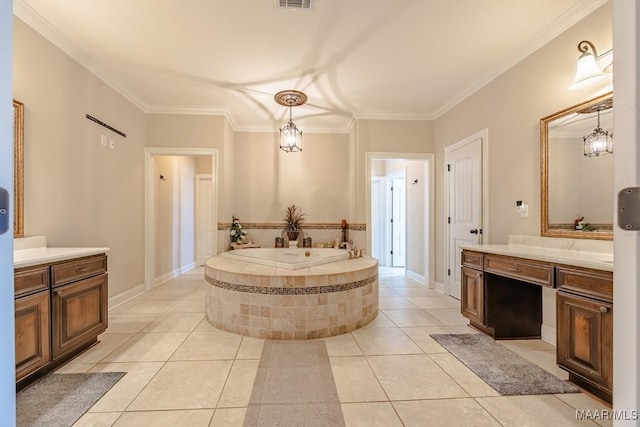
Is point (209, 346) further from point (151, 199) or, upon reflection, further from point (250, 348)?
point (151, 199)

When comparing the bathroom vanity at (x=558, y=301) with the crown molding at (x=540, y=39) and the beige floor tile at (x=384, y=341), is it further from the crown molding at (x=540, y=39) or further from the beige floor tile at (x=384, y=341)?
the crown molding at (x=540, y=39)

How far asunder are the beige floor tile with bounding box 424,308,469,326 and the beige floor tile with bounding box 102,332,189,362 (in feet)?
8.35

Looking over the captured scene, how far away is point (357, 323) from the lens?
2.80m

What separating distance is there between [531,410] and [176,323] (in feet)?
9.65

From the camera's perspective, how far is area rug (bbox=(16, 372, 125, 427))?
5.17 feet

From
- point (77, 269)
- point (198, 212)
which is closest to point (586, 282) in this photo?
point (77, 269)

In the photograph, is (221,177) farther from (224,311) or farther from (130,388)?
(130,388)

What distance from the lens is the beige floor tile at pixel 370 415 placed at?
1545 mm

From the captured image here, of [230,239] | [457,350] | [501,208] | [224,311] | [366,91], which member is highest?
[366,91]

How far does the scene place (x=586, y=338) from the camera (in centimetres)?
174

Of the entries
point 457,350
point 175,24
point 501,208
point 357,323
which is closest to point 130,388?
point 357,323

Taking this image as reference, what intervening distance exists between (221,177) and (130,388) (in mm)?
3049

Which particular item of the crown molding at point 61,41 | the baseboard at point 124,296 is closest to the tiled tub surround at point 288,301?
the baseboard at point 124,296

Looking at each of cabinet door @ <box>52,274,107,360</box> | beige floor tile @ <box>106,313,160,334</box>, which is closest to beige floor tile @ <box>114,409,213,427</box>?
cabinet door @ <box>52,274,107,360</box>
